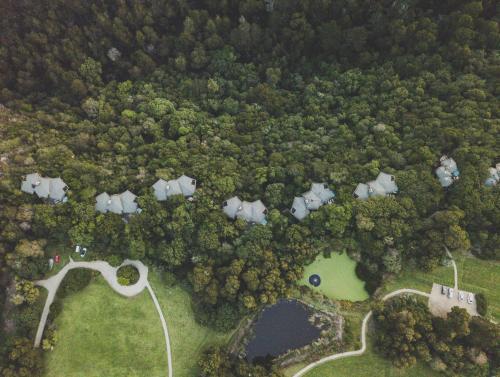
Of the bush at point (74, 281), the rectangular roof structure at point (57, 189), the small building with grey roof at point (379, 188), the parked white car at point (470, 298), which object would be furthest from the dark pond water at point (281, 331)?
the rectangular roof structure at point (57, 189)

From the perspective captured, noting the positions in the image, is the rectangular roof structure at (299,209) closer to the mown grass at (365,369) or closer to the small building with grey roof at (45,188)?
the mown grass at (365,369)

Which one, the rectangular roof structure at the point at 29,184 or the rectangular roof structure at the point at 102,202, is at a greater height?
the rectangular roof structure at the point at 29,184

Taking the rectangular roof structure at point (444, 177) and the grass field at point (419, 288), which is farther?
the rectangular roof structure at point (444, 177)

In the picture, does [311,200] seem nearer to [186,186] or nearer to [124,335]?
[186,186]

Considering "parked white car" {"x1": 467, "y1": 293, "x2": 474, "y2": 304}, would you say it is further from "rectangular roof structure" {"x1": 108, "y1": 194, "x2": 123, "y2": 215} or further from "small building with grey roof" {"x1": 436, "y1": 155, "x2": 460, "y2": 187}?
"rectangular roof structure" {"x1": 108, "y1": 194, "x2": 123, "y2": 215}

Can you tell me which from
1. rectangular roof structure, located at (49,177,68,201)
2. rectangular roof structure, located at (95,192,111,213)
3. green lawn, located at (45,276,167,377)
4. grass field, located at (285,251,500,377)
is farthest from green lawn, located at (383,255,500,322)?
rectangular roof structure, located at (49,177,68,201)

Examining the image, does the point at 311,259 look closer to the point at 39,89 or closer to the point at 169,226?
the point at 169,226
